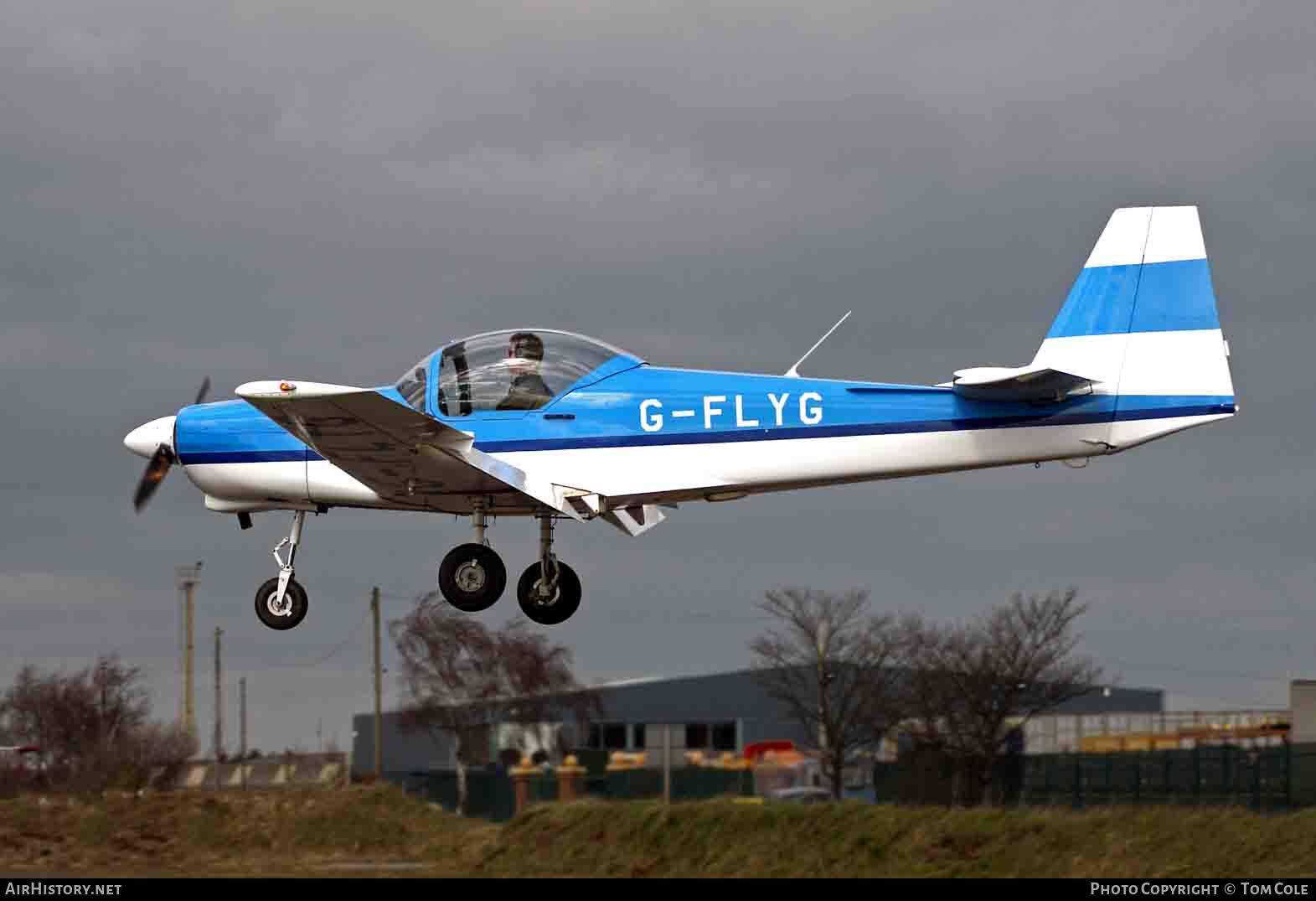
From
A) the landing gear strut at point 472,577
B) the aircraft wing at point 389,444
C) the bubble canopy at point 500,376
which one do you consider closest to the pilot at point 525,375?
the bubble canopy at point 500,376

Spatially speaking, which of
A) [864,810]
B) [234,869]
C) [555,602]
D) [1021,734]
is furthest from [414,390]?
[1021,734]

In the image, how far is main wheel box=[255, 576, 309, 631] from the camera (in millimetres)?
18531

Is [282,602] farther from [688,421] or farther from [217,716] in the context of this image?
[217,716]

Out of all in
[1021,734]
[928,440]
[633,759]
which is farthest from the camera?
[633,759]

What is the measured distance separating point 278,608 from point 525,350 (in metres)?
3.39

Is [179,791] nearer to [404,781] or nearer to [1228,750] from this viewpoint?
[404,781]

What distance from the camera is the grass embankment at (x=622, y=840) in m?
25.3

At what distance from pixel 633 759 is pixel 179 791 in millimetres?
11556

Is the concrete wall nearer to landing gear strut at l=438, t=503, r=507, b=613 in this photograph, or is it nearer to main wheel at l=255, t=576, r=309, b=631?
main wheel at l=255, t=576, r=309, b=631

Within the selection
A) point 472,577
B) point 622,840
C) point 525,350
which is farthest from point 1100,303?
point 622,840

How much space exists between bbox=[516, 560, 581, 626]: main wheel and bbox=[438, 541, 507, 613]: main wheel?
17.1 inches

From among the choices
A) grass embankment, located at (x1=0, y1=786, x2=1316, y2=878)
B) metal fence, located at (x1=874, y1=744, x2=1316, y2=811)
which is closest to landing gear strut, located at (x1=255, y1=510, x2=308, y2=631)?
grass embankment, located at (x1=0, y1=786, x2=1316, y2=878)

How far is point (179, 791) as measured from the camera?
3366 cm

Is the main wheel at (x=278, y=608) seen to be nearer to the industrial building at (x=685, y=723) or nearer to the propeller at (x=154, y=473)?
the propeller at (x=154, y=473)
